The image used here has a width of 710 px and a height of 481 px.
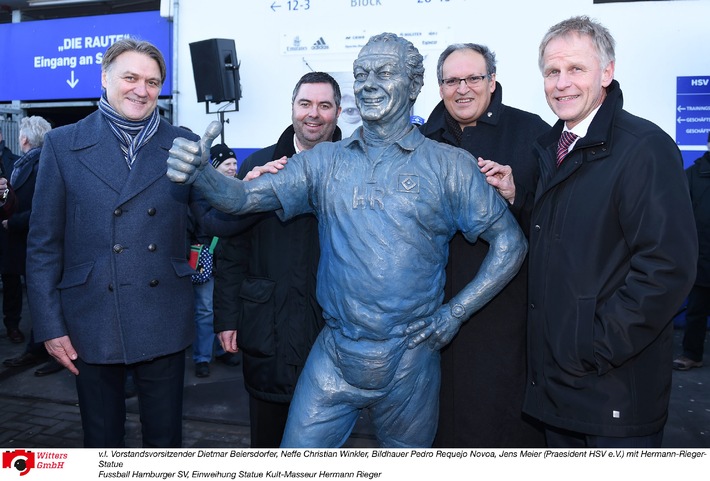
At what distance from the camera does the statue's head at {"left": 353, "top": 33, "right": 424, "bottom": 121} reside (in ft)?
7.20

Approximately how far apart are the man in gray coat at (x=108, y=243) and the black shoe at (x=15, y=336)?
186 inches

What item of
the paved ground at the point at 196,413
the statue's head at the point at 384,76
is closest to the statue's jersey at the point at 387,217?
the statue's head at the point at 384,76

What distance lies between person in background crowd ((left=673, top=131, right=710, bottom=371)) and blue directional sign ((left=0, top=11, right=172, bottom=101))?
6.52 metres

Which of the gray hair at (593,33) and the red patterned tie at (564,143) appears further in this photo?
the red patterned tie at (564,143)

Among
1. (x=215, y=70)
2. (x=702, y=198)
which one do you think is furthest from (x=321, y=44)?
(x=702, y=198)

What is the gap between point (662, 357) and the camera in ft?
7.11

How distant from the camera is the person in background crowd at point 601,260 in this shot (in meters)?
2.00

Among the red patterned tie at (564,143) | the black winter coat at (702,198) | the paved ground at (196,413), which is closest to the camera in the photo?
the red patterned tie at (564,143)

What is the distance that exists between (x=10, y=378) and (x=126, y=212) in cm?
392

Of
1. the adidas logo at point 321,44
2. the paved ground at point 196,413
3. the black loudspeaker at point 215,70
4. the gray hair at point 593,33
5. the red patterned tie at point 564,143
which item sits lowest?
the paved ground at point 196,413

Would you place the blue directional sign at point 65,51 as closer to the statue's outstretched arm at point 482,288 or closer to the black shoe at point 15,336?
the black shoe at point 15,336

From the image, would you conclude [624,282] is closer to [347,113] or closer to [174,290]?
[174,290]

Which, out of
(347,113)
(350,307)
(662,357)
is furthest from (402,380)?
(347,113)

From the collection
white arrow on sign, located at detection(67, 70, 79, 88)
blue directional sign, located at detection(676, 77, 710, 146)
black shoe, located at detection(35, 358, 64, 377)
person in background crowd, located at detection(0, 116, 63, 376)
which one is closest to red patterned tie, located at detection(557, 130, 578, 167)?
person in background crowd, located at detection(0, 116, 63, 376)
